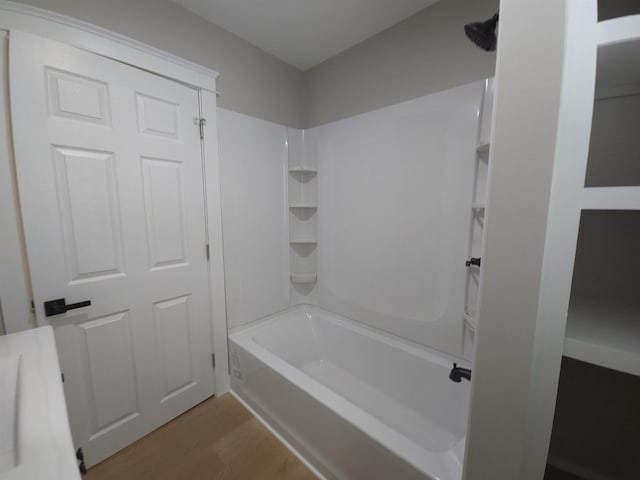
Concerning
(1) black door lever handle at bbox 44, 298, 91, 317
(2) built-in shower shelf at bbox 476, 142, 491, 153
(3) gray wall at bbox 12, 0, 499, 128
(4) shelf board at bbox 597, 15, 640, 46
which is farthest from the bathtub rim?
(3) gray wall at bbox 12, 0, 499, 128

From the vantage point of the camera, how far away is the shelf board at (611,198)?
0.47 meters

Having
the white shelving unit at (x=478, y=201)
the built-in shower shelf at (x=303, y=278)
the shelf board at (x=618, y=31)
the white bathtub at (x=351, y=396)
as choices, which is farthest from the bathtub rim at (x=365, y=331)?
the shelf board at (x=618, y=31)

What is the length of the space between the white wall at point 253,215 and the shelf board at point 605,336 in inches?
70.9

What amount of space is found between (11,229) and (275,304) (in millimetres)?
1589

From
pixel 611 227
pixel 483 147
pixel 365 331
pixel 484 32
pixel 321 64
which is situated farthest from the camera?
pixel 321 64

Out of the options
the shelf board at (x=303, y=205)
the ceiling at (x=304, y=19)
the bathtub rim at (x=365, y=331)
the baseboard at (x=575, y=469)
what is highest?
the ceiling at (x=304, y=19)

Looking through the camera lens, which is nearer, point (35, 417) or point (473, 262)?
point (35, 417)

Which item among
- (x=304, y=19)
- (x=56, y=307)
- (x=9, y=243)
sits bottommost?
(x=56, y=307)

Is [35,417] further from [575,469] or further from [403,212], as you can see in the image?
[575,469]

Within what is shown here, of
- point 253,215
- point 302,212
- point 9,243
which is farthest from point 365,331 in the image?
point 9,243

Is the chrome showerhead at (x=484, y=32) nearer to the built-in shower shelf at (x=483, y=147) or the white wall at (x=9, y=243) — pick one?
the built-in shower shelf at (x=483, y=147)

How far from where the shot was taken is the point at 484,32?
2.77 ft

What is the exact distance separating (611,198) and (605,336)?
353 millimetres

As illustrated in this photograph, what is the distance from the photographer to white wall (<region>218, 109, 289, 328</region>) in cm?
180
